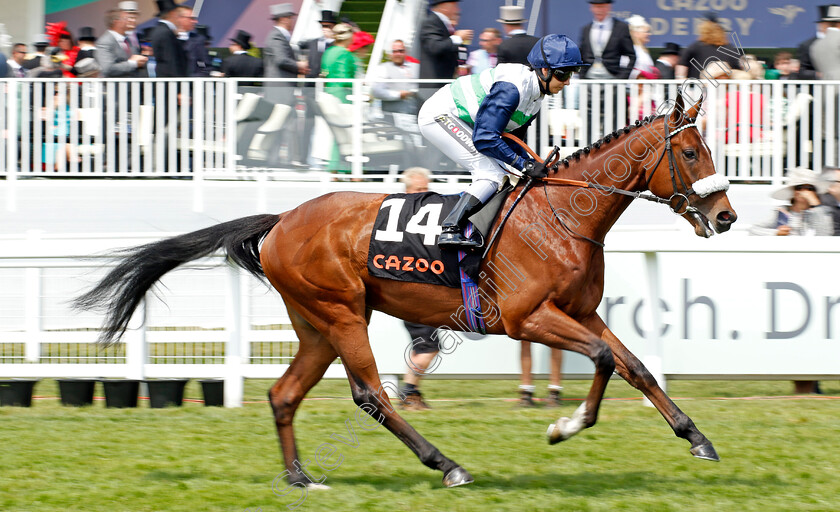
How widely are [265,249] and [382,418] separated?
1.04 m

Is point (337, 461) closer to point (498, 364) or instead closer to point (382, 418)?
point (382, 418)

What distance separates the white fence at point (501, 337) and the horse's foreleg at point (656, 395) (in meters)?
1.82

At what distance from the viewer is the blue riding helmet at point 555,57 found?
4.75m

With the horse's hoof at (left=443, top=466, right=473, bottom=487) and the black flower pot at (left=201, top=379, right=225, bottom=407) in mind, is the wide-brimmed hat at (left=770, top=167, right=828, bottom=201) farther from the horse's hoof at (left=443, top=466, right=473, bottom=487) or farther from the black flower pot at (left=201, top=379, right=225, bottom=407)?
the black flower pot at (left=201, top=379, right=225, bottom=407)

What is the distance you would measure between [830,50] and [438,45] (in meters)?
3.41

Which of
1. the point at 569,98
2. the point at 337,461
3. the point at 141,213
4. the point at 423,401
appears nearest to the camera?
the point at 337,461

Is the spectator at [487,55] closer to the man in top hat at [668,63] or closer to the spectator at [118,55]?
the man in top hat at [668,63]

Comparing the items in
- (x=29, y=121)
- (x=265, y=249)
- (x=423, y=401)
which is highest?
(x=29, y=121)

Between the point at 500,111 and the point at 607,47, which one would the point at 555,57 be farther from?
the point at 607,47

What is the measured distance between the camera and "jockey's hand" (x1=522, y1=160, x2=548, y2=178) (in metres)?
4.81

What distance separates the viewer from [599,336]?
4.80 meters

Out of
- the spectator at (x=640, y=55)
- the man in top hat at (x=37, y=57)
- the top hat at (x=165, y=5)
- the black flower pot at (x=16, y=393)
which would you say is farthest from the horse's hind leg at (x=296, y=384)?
the man in top hat at (x=37, y=57)

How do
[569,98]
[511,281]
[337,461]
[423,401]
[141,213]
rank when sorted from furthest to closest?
1. [141,213]
2. [569,98]
3. [423,401]
4. [337,461]
5. [511,281]

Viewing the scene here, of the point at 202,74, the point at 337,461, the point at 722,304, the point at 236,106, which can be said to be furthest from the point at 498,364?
the point at 202,74
